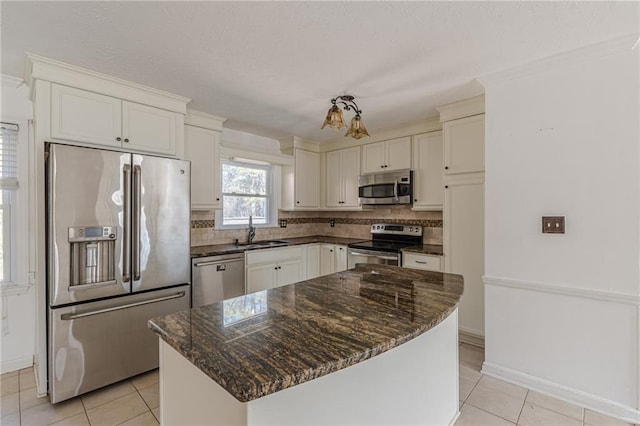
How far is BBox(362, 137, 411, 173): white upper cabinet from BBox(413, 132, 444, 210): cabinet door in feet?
0.38

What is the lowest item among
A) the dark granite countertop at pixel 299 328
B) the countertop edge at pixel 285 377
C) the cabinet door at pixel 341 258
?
the cabinet door at pixel 341 258

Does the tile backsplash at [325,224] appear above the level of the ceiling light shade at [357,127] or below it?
below

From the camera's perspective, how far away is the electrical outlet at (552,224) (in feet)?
6.69

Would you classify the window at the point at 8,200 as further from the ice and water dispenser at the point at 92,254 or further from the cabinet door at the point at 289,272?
the cabinet door at the point at 289,272

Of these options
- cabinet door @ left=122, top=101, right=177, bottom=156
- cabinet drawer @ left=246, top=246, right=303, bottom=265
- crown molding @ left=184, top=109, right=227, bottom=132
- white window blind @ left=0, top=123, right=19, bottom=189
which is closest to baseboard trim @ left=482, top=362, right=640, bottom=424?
cabinet drawer @ left=246, top=246, right=303, bottom=265

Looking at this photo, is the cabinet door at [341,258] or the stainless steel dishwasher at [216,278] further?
the cabinet door at [341,258]

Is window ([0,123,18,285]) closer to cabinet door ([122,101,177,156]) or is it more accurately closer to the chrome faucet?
cabinet door ([122,101,177,156])

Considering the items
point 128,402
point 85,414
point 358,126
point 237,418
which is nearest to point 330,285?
point 237,418

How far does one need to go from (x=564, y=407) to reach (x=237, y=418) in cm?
225

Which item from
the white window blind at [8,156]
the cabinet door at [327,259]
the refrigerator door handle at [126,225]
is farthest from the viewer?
the cabinet door at [327,259]

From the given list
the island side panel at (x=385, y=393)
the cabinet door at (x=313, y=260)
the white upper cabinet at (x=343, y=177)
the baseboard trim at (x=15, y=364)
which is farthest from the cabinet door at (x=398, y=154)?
the baseboard trim at (x=15, y=364)

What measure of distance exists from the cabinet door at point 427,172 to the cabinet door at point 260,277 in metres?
1.87

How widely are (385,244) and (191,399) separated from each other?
301cm

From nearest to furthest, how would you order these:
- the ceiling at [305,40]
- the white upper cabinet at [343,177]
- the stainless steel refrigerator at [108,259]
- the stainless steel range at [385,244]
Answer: the ceiling at [305,40] < the stainless steel refrigerator at [108,259] < the stainless steel range at [385,244] < the white upper cabinet at [343,177]
